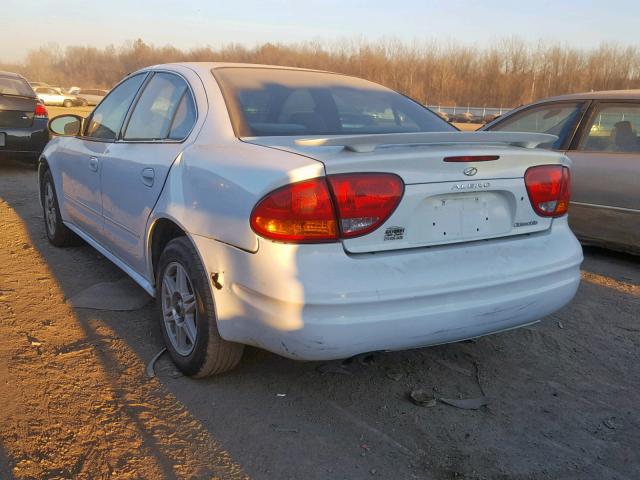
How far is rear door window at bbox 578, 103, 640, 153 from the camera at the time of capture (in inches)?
196

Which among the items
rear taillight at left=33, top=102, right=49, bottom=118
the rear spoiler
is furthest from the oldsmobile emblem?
rear taillight at left=33, top=102, right=49, bottom=118

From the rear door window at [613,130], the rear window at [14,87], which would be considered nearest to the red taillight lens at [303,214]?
the rear door window at [613,130]

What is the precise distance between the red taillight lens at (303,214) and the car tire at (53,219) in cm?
341

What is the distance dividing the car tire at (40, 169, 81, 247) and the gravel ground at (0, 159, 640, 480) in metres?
1.40

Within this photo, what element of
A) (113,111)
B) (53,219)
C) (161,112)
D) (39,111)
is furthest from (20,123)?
(161,112)

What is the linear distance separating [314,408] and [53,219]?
359cm

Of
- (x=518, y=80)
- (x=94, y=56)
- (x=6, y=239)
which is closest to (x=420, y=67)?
(x=518, y=80)

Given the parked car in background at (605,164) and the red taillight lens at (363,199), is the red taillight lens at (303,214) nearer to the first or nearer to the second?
the red taillight lens at (363,199)

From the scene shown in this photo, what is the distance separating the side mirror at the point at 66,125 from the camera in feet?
15.5

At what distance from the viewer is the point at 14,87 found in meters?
9.98

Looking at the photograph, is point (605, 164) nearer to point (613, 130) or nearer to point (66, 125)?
point (613, 130)

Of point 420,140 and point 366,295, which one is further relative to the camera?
point 420,140

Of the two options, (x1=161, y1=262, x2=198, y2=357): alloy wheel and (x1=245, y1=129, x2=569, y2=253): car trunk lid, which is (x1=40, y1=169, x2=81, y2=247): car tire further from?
(x1=245, y1=129, x2=569, y2=253): car trunk lid

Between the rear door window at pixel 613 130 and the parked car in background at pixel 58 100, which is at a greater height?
the rear door window at pixel 613 130
